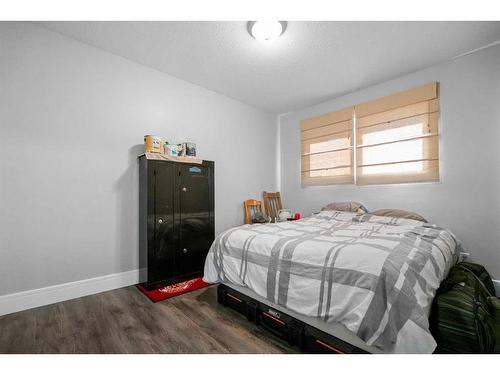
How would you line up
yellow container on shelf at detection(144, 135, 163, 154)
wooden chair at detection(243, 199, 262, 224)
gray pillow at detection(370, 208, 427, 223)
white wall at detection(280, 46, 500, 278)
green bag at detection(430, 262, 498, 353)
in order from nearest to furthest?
green bag at detection(430, 262, 498, 353) → white wall at detection(280, 46, 500, 278) → yellow container on shelf at detection(144, 135, 163, 154) → gray pillow at detection(370, 208, 427, 223) → wooden chair at detection(243, 199, 262, 224)

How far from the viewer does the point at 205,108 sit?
3.40 m

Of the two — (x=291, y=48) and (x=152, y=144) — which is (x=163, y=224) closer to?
(x=152, y=144)

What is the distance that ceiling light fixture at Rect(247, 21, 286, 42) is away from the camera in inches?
80.8

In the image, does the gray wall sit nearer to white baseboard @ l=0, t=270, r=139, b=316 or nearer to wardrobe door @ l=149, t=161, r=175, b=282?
white baseboard @ l=0, t=270, r=139, b=316

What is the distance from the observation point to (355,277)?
4.18 ft

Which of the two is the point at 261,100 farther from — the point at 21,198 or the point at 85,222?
the point at 21,198

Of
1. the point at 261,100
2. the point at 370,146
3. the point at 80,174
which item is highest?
the point at 261,100

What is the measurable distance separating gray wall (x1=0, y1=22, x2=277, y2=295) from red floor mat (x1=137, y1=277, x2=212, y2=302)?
0.47 metres

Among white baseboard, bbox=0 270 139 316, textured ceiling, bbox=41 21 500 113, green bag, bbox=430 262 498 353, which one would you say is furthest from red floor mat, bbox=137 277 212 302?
textured ceiling, bbox=41 21 500 113

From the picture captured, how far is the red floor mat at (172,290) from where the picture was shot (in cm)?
226

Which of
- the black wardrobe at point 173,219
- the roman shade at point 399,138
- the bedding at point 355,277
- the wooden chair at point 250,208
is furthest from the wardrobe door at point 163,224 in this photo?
the roman shade at point 399,138

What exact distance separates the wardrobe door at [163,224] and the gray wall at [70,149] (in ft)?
1.20
